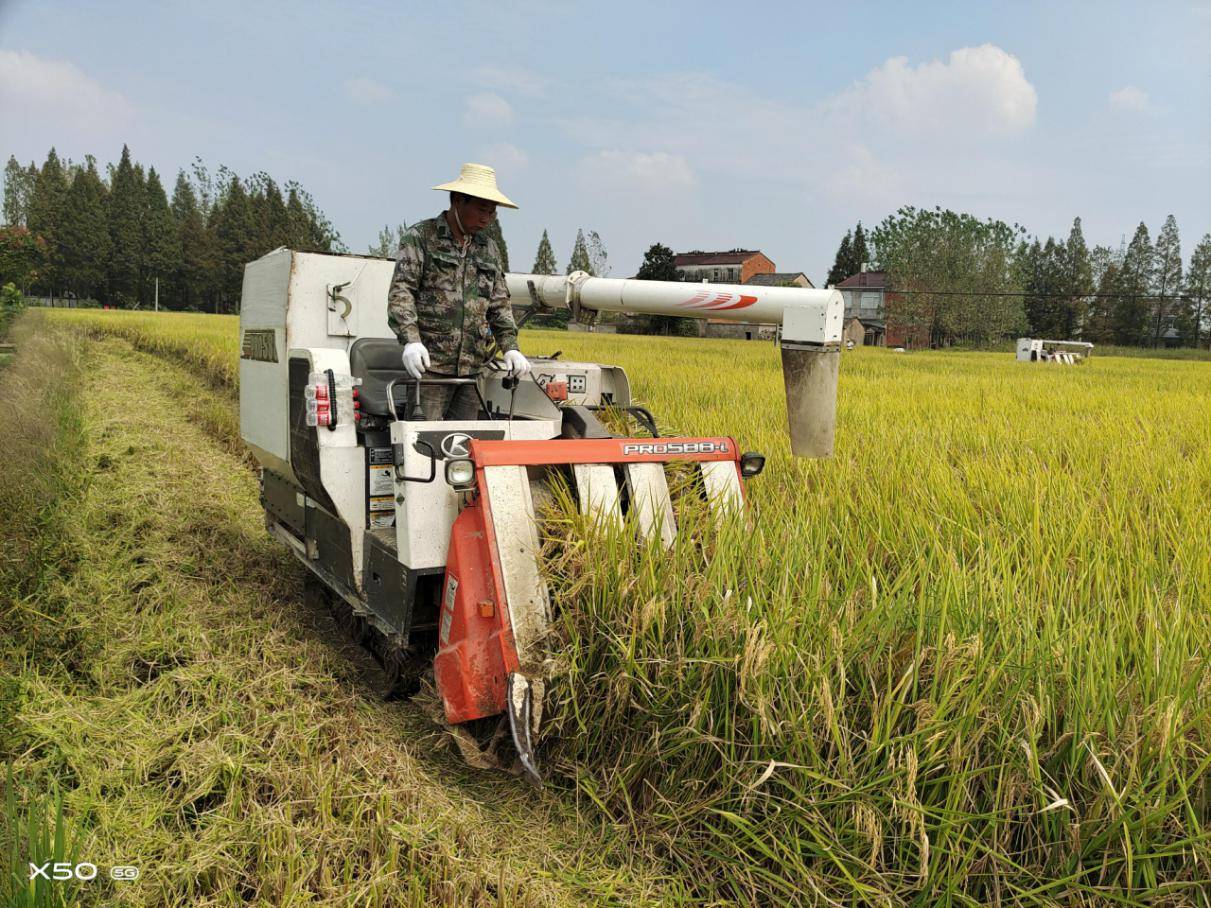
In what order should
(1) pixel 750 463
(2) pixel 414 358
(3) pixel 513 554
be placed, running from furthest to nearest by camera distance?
(2) pixel 414 358
(1) pixel 750 463
(3) pixel 513 554

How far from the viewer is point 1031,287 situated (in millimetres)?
70938

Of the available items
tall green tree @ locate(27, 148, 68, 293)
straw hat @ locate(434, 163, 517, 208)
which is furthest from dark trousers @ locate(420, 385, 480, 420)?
tall green tree @ locate(27, 148, 68, 293)

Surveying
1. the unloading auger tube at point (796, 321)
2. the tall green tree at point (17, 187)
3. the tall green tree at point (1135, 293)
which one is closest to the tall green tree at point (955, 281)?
the tall green tree at point (1135, 293)

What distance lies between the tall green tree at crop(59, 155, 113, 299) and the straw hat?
230 ft

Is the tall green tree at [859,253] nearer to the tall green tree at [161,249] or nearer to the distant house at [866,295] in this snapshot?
the distant house at [866,295]

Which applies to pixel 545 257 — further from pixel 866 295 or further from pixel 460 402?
pixel 460 402

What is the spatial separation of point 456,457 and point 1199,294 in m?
76.5

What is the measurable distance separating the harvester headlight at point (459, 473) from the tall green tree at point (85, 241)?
234ft

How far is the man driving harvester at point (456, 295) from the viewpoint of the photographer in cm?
379

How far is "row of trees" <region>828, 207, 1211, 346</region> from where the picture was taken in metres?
56.0

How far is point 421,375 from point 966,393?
8.06m

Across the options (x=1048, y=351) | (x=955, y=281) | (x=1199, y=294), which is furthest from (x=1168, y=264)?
(x=1048, y=351)

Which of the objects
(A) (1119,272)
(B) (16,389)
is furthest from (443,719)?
(A) (1119,272)

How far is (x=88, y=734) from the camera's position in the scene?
2850 mm
